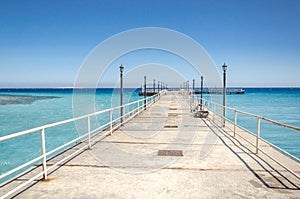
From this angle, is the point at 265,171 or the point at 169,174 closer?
the point at 169,174

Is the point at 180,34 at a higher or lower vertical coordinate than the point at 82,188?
higher

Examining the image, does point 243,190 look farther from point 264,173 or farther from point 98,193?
point 98,193

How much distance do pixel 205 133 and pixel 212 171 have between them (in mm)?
3694

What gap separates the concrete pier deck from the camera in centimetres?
324

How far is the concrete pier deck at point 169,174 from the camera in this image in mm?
3236

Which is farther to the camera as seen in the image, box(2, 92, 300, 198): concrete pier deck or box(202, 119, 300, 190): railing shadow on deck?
box(202, 119, 300, 190): railing shadow on deck

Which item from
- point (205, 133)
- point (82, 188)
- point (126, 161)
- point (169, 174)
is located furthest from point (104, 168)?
point (205, 133)

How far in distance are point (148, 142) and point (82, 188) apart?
321cm

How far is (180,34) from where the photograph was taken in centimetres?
1320

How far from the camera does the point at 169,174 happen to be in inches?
155

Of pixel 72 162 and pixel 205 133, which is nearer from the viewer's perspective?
pixel 72 162

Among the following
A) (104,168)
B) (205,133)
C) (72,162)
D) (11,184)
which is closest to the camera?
(11,184)

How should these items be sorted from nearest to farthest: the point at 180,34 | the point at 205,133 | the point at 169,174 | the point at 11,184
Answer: the point at 11,184
the point at 169,174
the point at 205,133
the point at 180,34

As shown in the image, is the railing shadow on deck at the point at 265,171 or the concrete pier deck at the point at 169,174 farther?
the railing shadow on deck at the point at 265,171
